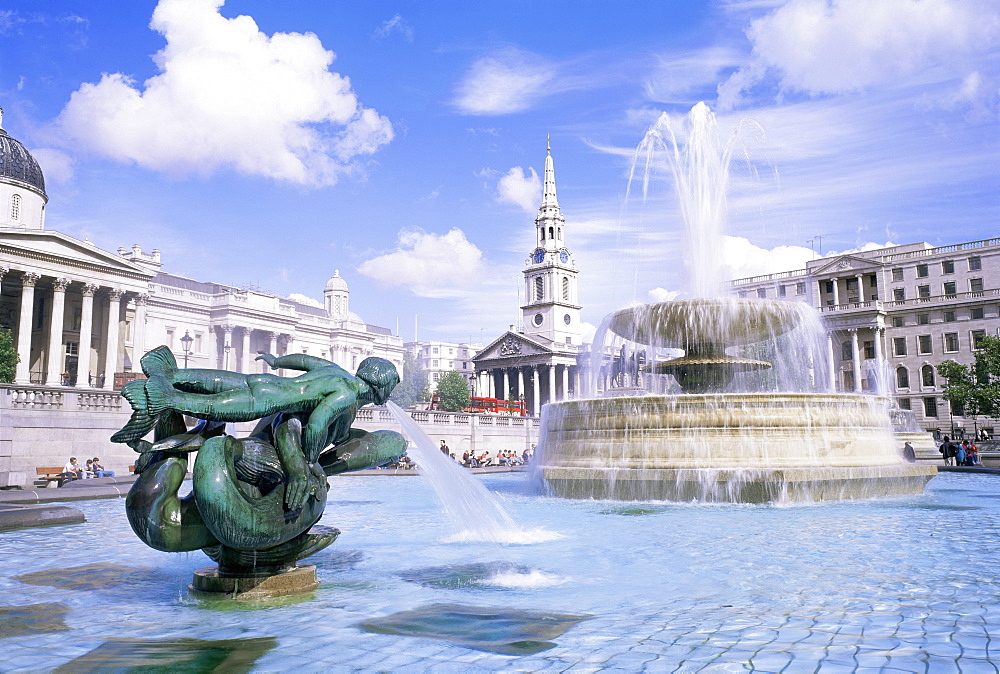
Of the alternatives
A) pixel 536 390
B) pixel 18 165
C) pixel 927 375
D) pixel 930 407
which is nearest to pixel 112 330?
pixel 18 165

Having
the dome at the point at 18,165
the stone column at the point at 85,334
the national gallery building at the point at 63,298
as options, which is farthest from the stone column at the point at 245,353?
the dome at the point at 18,165

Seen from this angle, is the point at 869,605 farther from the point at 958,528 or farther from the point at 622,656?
the point at 958,528

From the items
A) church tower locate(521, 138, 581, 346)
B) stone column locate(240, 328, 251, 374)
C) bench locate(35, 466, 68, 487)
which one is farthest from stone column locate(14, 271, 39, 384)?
church tower locate(521, 138, 581, 346)

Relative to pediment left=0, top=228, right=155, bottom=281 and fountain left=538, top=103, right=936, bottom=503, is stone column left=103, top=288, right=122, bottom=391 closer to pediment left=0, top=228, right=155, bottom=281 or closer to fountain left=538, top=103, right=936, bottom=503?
pediment left=0, top=228, right=155, bottom=281

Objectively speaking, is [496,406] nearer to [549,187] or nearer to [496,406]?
[496,406]

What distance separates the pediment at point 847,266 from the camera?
6880cm

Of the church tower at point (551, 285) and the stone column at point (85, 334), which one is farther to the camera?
the church tower at point (551, 285)

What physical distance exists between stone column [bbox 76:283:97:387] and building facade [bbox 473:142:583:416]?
4830 cm

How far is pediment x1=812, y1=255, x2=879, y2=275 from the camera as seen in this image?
226ft

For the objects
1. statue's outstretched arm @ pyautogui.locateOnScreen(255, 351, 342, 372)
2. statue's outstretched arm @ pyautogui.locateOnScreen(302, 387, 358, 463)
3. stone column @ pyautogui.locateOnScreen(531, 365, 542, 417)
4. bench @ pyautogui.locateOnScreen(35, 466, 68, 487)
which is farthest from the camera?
stone column @ pyautogui.locateOnScreen(531, 365, 542, 417)

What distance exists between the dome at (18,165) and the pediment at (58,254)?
6815mm

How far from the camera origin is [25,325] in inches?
1753

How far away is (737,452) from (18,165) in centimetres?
5200

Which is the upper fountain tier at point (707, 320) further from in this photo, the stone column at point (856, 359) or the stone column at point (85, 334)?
the stone column at point (856, 359)
